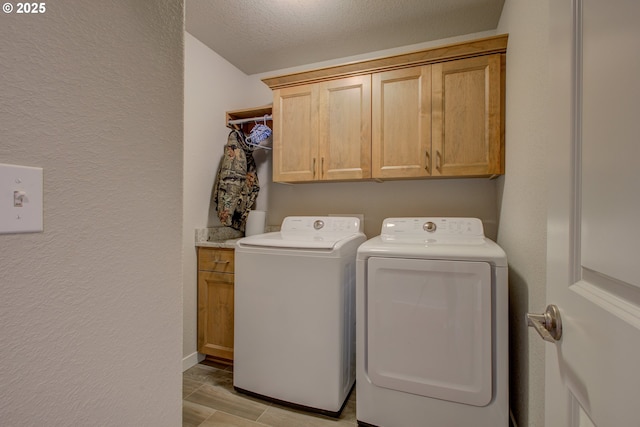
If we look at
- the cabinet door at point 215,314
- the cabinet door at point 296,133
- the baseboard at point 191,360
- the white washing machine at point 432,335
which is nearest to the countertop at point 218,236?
the cabinet door at point 215,314

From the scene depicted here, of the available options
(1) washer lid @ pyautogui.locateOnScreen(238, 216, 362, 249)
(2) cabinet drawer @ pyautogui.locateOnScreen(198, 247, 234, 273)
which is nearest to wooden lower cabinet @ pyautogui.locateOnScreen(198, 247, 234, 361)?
(2) cabinet drawer @ pyautogui.locateOnScreen(198, 247, 234, 273)


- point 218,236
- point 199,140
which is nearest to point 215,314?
point 218,236

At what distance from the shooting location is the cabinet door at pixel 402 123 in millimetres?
1908

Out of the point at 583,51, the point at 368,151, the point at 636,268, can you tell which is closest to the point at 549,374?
the point at 636,268

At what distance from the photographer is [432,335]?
142 centimetres

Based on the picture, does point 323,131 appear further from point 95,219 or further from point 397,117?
point 95,219

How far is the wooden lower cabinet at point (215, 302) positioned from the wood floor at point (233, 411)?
0.80 ft

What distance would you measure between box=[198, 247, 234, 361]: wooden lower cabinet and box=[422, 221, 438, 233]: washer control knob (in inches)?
53.9

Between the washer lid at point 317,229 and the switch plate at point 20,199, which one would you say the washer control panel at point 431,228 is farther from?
the switch plate at point 20,199

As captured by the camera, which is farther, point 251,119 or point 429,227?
point 251,119

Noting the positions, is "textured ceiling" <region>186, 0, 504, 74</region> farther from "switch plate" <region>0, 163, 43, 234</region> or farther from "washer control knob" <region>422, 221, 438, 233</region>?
"switch plate" <region>0, 163, 43, 234</region>

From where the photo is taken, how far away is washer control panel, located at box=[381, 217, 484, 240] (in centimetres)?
184

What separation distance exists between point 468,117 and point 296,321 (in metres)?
1.65

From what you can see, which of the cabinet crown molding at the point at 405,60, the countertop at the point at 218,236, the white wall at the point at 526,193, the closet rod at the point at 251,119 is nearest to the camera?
the white wall at the point at 526,193
